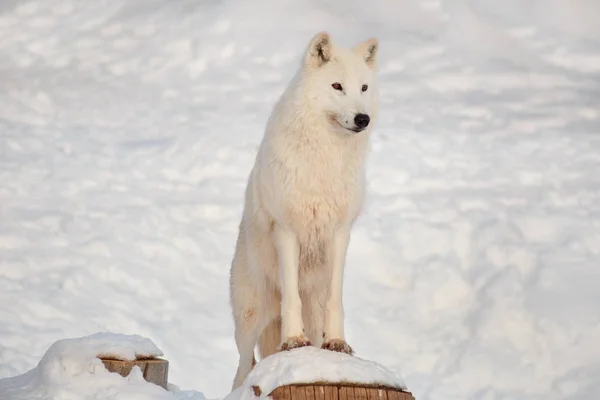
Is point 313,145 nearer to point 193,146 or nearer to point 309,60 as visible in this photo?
point 309,60

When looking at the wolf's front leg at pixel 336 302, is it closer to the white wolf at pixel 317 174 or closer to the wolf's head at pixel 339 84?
the white wolf at pixel 317 174

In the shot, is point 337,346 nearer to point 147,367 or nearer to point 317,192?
point 317,192

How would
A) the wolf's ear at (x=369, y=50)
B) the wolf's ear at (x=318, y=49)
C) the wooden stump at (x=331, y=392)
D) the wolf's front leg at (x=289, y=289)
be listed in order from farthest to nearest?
the wolf's ear at (x=369, y=50) < the wolf's ear at (x=318, y=49) < the wolf's front leg at (x=289, y=289) < the wooden stump at (x=331, y=392)

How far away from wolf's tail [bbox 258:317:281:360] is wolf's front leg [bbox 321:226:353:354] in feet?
2.98

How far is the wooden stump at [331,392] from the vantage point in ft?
12.8

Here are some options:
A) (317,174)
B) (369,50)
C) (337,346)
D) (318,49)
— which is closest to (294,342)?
(337,346)

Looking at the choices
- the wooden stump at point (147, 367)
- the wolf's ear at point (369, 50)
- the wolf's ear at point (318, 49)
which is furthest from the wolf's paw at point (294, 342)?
the wolf's ear at point (369, 50)

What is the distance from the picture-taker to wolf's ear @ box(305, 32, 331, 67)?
5613 millimetres

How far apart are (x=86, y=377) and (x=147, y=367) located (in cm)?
43

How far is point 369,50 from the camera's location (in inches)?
232

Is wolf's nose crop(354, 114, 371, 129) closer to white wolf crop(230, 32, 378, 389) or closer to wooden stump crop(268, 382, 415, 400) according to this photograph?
white wolf crop(230, 32, 378, 389)

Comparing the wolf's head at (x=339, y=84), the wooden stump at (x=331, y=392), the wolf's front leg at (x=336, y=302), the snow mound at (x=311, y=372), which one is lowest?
the wooden stump at (x=331, y=392)

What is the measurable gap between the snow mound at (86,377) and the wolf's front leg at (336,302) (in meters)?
1.04

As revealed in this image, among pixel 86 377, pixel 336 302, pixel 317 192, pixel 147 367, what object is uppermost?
pixel 317 192
